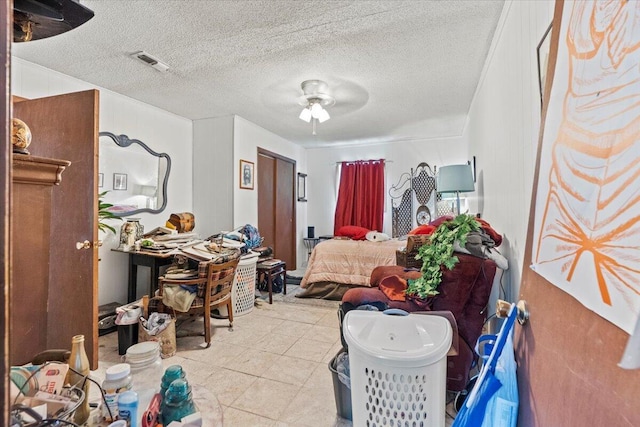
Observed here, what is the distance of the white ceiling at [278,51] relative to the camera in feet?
6.27

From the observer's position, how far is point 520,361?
87cm

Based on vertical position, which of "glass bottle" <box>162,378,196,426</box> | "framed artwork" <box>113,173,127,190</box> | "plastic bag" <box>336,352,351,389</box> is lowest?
"plastic bag" <box>336,352,351,389</box>

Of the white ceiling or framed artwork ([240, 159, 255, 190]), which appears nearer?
the white ceiling

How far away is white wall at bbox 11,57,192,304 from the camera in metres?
2.63

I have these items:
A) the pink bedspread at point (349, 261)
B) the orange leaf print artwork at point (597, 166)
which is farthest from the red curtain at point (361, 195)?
the orange leaf print artwork at point (597, 166)

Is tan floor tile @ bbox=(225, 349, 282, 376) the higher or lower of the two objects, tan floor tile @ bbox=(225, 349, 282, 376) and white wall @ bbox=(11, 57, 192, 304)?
the lower

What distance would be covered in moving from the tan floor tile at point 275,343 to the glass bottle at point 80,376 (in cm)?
173

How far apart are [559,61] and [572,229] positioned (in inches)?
19.3

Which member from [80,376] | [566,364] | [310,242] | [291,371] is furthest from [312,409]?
[310,242]

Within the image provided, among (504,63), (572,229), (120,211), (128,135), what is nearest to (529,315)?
(572,229)

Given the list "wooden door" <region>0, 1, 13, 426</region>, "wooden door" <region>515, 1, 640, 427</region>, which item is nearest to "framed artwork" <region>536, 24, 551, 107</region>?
"wooden door" <region>515, 1, 640, 427</region>

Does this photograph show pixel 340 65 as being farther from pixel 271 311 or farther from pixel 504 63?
pixel 271 311

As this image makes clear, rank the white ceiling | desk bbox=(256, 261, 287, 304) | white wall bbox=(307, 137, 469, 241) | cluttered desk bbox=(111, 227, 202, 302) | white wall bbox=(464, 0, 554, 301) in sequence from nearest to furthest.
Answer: white wall bbox=(464, 0, 554, 301)
the white ceiling
cluttered desk bbox=(111, 227, 202, 302)
desk bbox=(256, 261, 287, 304)
white wall bbox=(307, 137, 469, 241)

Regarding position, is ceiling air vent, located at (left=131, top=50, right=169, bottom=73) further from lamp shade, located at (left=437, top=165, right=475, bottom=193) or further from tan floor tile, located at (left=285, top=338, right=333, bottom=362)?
lamp shade, located at (left=437, top=165, right=475, bottom=193)
